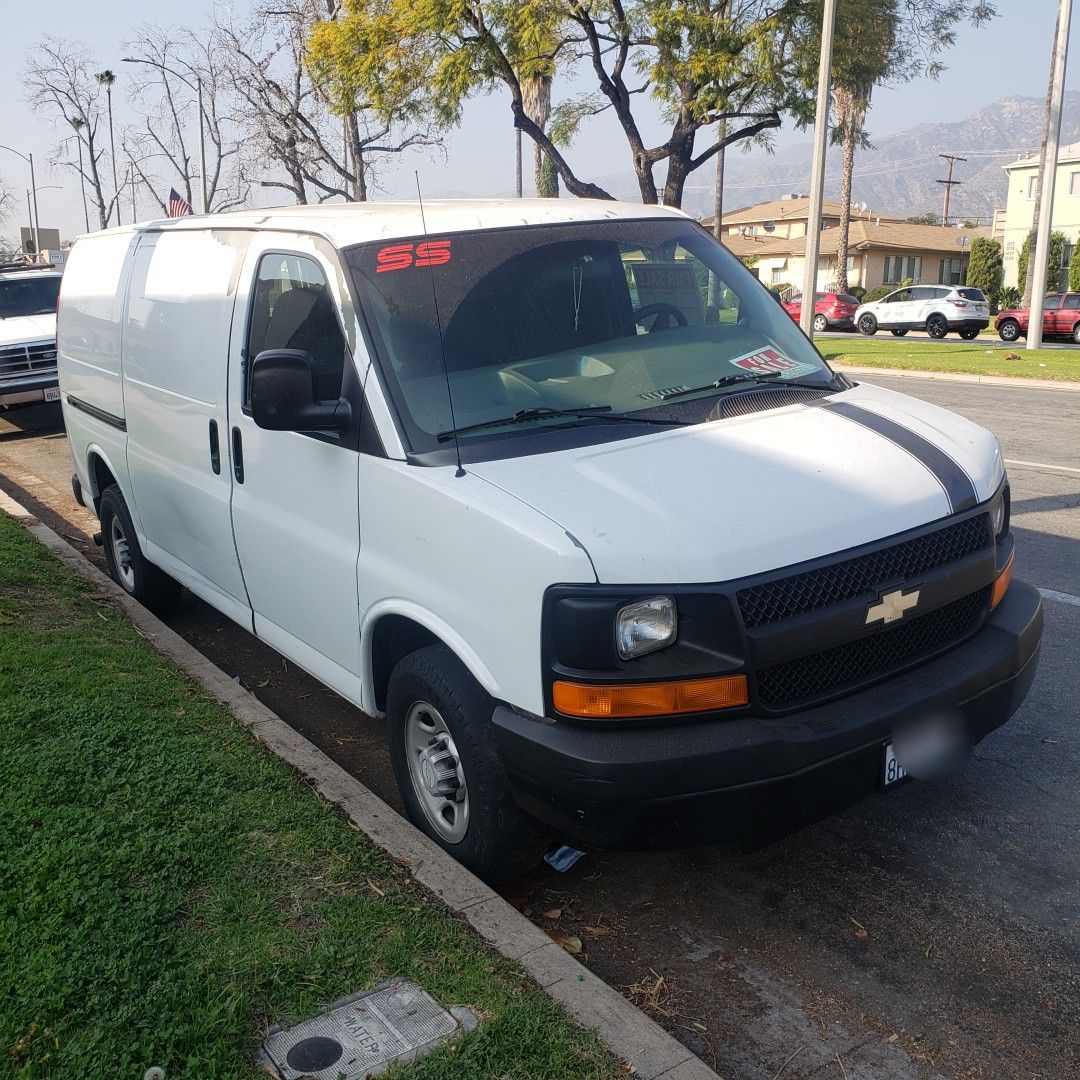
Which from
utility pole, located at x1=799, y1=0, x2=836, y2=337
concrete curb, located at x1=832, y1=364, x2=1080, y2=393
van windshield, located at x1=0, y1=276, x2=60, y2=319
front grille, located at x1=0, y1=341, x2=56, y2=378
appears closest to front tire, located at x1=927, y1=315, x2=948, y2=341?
utility pole, located at x1=799, y1=0, x2=836, y2=337

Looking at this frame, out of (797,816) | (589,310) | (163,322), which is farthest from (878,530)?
(163,322)

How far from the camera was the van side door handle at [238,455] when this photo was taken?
179 inches

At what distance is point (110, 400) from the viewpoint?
6180 millimetres

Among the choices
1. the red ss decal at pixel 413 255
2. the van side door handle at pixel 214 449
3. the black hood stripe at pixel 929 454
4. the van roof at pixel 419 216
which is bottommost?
the van side door handle at pixel 214 449

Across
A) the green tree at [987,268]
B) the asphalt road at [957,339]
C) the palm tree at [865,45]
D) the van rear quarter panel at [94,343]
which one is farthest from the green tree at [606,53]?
the green tree at [987,268]

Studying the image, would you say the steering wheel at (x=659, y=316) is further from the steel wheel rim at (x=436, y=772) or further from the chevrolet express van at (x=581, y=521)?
the steel wheel rim at (x=436, y=772)

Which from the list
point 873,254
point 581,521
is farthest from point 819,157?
point 873,254

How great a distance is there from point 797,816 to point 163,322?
3.71 meters

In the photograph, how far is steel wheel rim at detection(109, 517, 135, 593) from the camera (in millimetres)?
6668

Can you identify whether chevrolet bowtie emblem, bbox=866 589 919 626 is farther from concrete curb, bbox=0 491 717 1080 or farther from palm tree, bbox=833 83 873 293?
palm tree, bbox=833 83 873 293

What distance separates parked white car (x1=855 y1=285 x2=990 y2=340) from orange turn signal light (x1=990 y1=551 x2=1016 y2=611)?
3586 centimetres

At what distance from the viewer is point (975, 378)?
19.5m

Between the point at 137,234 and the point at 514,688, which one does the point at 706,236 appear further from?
the point at 137,234

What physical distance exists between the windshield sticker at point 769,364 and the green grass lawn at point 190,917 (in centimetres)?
211
